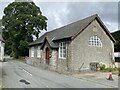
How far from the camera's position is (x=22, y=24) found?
5881 centimetres

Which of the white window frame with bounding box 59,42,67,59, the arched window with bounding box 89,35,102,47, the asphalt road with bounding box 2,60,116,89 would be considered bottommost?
the asphalt road with bounding box 2,60,116,89

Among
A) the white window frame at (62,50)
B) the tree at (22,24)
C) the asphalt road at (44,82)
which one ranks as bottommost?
the asphalt road at (44,82)

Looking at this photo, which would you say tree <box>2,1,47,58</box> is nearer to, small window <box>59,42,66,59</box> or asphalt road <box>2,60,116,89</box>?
small window <box>59,42,66,59</box>

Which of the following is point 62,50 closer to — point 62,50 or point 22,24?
point 62,50

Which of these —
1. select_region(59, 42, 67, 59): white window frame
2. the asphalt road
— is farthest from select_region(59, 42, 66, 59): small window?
the asphalt road

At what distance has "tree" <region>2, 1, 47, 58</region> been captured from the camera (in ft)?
194

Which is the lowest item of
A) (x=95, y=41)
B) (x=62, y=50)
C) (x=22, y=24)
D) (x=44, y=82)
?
(x=44, y=82)

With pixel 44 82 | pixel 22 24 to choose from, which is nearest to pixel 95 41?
pixel 44 82

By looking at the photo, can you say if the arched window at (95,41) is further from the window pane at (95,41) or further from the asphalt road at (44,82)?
the asphalt road at (44,82)

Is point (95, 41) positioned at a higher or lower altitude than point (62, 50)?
higher

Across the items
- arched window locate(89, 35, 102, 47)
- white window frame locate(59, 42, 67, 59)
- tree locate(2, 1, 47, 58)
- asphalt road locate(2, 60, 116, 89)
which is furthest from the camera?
tree locate(2, 1, 47, 58)

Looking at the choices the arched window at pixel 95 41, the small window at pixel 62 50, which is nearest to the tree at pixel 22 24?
the small window at pixel 62 50

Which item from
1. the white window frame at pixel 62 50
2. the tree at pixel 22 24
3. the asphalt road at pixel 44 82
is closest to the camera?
the asphalt road at pixel 44 82

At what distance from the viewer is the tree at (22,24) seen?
59188 millimetres
